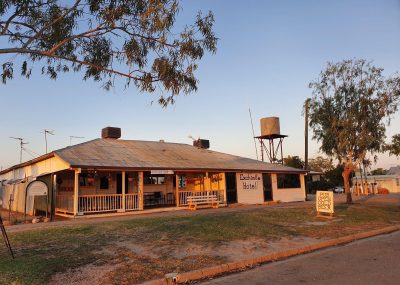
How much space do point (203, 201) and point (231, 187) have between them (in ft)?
12.8

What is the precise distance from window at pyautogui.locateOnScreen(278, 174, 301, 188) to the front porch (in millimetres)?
6499

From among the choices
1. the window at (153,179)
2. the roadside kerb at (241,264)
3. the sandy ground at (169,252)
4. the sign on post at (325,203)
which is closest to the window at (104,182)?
the window at (153,179)

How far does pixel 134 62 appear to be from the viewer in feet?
33.7

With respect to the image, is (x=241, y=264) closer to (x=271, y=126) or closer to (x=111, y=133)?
(x=111, y=133)

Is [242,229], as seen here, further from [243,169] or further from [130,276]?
[243,169]

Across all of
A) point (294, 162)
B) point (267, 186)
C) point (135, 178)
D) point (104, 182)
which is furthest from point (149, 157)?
point (294, 162)

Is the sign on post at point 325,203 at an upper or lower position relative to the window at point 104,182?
lower

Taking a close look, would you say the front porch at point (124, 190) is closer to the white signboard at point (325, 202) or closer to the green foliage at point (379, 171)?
the white signboard at point (325, 202)

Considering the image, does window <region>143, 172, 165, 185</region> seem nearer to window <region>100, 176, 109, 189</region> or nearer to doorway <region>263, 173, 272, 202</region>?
window <region>100, 176, 109, 189</region>

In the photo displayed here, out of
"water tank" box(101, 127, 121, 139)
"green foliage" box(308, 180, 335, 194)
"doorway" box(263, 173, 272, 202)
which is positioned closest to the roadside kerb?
"doorway" box(263, 173, 272, 202)

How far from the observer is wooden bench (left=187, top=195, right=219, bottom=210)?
22.7m

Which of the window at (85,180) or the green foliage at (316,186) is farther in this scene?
the green foliage at (316,186)

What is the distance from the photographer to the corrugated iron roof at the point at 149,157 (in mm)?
20047

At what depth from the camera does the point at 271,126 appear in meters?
37.7
